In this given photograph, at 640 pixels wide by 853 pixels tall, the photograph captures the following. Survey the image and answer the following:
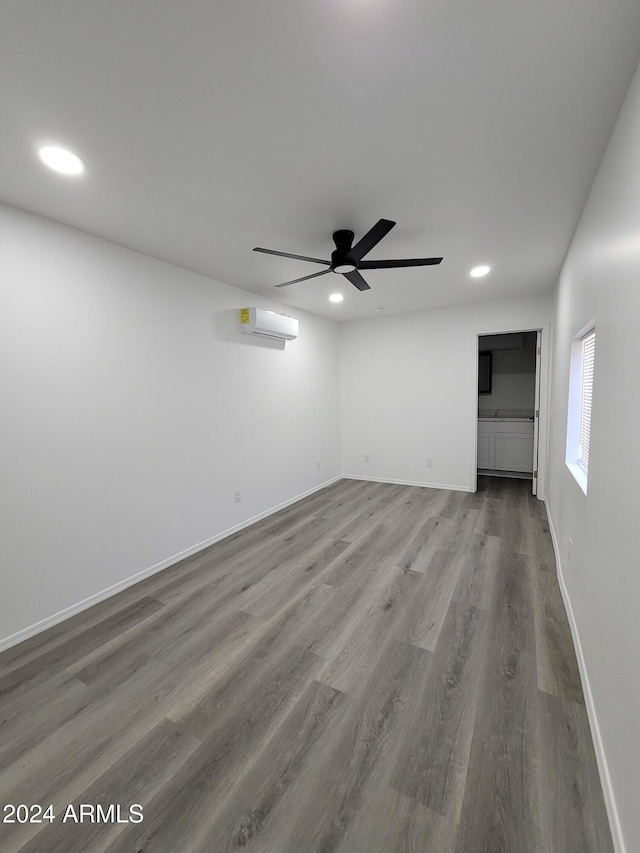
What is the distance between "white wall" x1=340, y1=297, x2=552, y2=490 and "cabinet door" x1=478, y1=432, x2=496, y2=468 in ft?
3.53

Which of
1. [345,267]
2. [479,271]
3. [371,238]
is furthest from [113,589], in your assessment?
[479,271]

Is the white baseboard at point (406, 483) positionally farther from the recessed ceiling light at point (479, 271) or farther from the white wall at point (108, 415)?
the recessed ceiling light at point (479, 271)

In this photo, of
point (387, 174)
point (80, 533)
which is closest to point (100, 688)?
point (80, 533)

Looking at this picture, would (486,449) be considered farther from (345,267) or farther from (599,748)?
(599,748)

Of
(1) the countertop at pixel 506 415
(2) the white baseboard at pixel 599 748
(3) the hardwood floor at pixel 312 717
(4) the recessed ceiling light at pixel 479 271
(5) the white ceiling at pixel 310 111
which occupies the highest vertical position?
(4) the recessed ceiling light at pixel 479 271

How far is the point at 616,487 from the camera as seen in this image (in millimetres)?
1315

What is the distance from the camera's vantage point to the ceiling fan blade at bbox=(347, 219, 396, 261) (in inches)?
74.3

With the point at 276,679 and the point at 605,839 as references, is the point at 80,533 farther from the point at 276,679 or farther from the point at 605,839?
A: the point at 605,839

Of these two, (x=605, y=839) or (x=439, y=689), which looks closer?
(x=605, y=839)

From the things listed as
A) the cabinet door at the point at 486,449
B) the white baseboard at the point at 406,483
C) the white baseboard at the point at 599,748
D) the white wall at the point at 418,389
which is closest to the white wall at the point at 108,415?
the white wall at the point at 418,389

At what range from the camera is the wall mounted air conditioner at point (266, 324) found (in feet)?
11.7

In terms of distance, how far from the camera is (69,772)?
54.3 inches

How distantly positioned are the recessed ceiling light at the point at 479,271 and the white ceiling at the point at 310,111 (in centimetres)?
77

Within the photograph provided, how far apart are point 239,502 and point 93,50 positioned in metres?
3.34
